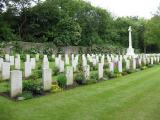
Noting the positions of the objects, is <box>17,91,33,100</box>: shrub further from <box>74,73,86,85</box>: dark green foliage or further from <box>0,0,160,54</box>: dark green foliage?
<box>0,0,160,54</box>: dark green foliage

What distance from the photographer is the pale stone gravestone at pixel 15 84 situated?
10672 mm

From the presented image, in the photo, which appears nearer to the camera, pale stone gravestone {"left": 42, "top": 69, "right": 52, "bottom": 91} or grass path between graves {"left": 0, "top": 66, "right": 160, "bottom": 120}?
grass path between graves {"left": 0, "top": 66, "right": 160, "bottom": 120}

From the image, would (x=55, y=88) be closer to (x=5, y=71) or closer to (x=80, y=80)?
(x=80, y=80)

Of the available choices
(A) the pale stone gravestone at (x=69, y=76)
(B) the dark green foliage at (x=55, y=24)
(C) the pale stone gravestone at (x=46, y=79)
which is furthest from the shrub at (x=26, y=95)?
(B) the dark green foliage at (x=55, y=24)

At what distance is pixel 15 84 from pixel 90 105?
8.50 feet

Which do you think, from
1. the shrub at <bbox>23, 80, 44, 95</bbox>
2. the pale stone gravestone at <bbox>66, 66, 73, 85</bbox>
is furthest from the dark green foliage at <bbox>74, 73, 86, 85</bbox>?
the shrub at <bbox>23, 80, 44, 95</bbox>

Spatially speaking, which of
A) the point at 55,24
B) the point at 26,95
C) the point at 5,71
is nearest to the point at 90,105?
the point at 26,95

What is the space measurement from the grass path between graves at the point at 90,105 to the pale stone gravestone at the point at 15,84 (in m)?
0.43

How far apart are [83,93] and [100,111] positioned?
266 centimetres

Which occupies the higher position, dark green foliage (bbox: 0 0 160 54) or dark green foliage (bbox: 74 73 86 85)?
dark green foliage (bbox: 0 0 160 54)

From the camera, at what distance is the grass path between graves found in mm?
8508

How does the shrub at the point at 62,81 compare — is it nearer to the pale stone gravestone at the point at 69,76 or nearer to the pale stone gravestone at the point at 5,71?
the pale stone gravestone at the point at 69,76

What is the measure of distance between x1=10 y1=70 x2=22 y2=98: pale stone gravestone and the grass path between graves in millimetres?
426

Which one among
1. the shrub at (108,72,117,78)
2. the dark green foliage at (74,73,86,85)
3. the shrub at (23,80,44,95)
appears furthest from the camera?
the shrub at (108,72,117,78)
